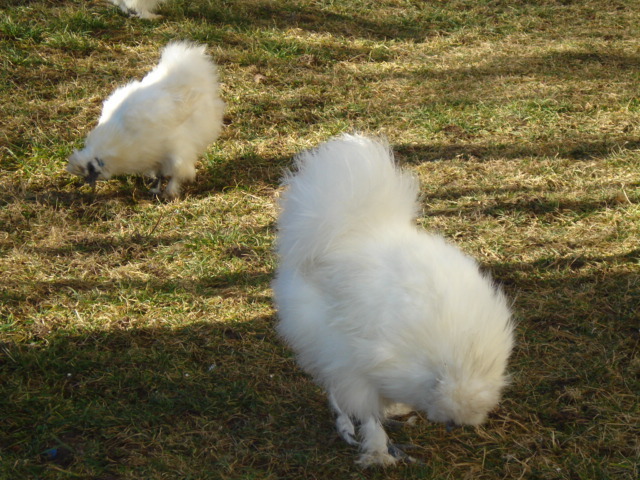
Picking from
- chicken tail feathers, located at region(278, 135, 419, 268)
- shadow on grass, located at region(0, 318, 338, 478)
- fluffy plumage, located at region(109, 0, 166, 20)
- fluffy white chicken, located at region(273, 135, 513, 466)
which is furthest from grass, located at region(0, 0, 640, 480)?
chicken tail feathers, located at region(278, 135, 419, 268)

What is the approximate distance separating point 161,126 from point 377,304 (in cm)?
312

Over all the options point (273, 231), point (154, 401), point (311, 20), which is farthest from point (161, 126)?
point (311, 20)

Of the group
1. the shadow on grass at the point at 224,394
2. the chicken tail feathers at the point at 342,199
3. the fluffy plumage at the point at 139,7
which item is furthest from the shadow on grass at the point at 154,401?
the fluffy plumage at the point at 139,7

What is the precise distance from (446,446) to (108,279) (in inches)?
91.0

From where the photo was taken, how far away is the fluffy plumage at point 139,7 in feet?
23.6

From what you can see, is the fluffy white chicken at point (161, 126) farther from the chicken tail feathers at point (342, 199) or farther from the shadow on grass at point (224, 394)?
the chicken tail feathers at point (342, 199)

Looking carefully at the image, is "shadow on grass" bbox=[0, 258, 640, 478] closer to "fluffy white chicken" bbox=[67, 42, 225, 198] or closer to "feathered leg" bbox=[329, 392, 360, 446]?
"feathered leg" bbox=[329, 392, 360, 446]

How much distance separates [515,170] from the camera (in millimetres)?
5172

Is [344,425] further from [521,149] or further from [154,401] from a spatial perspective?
[521,149]

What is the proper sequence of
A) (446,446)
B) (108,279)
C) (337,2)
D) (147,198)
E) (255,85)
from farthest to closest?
(337,2) → (255,85) → (147,198) → (108,279) → (446,446)

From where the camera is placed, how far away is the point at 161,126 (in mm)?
5082

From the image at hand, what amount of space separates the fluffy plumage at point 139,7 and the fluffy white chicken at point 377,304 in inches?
194

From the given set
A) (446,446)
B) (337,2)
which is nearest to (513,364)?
(446,446)

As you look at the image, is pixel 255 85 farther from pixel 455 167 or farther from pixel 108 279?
pixel 108 279
